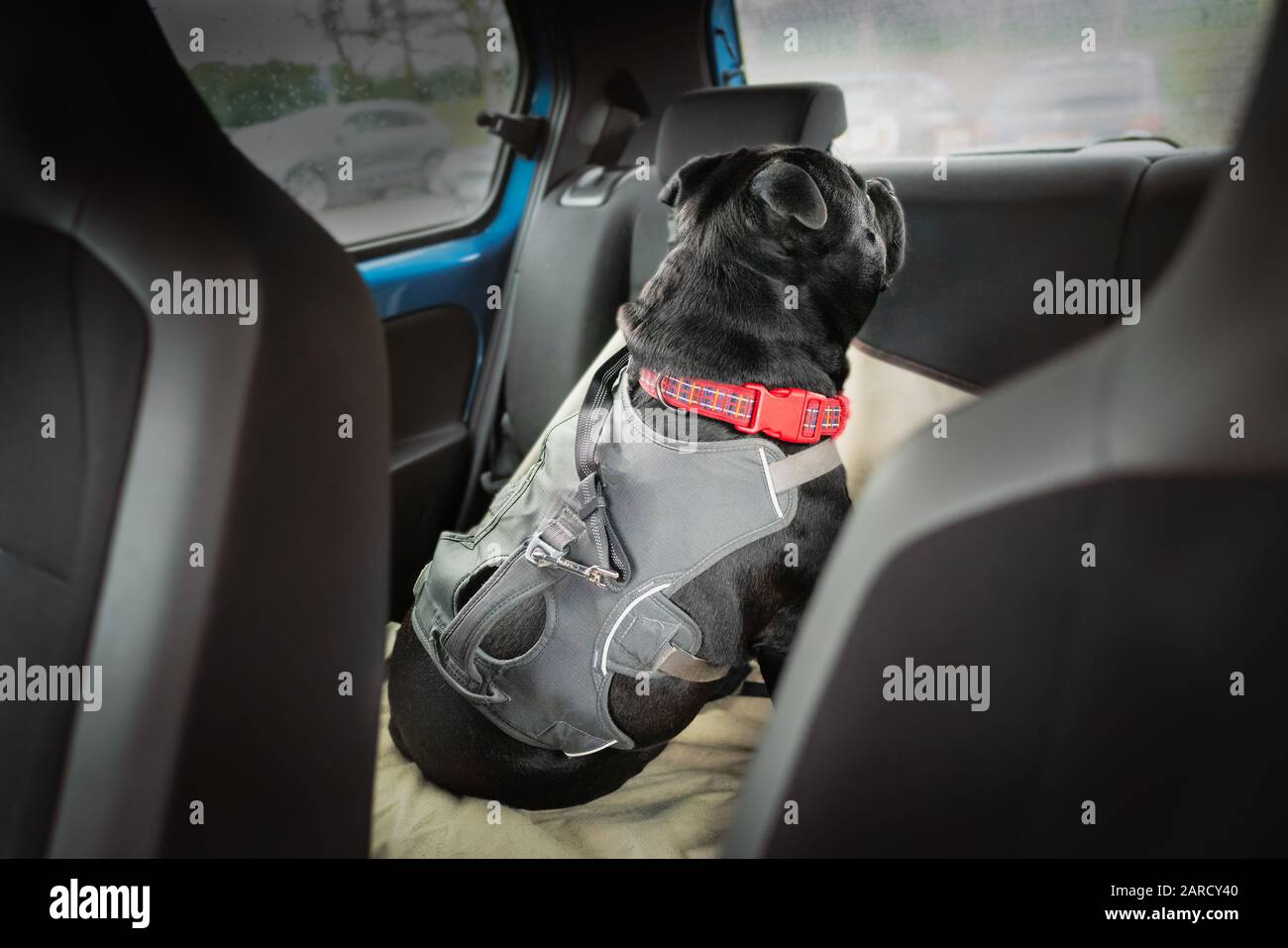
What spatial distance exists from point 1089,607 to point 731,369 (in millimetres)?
919

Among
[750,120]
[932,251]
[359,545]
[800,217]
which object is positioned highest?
[750,120]

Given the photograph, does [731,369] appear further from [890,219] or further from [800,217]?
[890,219]

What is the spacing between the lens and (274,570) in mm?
776

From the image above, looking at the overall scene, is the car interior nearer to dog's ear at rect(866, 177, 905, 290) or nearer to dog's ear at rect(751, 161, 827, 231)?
dog's ear at rect(751, 161, 827, 231)

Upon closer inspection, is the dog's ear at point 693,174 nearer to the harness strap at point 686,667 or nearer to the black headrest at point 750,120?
the black headrest at point 750,120

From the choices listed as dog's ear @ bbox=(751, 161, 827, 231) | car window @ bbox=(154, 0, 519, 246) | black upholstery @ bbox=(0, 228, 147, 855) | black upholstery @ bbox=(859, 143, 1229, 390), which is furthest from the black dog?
car window @ bbox=(154, 0, 519, 246)

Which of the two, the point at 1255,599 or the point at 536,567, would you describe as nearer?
the point at 1255,599

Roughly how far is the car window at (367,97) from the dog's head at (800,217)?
1.03 metres

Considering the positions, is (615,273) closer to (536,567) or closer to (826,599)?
(536,567)

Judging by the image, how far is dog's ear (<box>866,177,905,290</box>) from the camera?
1.65m

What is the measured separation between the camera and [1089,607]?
0.55 metres

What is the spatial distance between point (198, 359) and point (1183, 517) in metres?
0.70

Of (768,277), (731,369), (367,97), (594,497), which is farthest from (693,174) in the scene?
(367,97)
